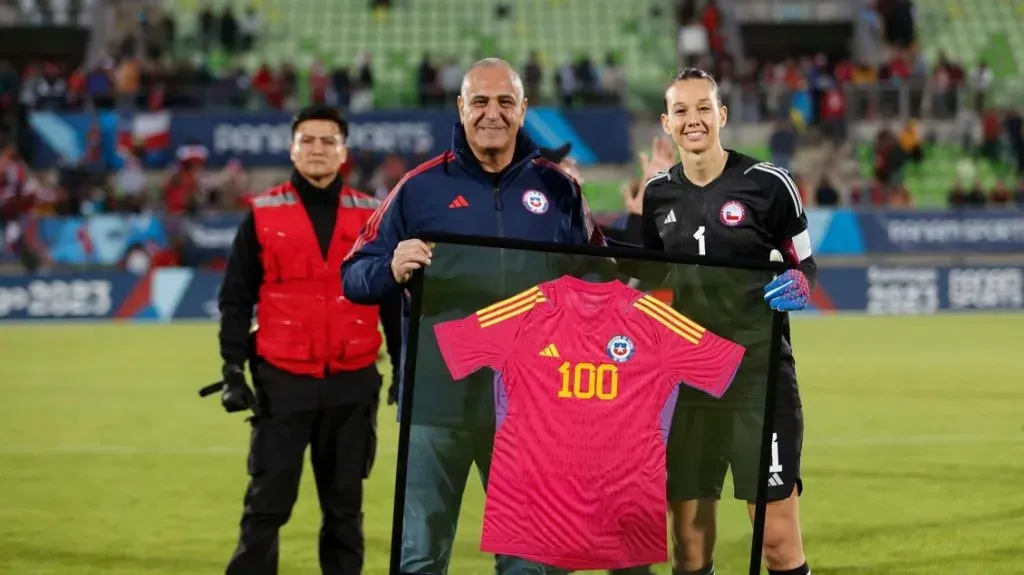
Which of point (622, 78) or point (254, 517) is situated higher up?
point (622, 78)

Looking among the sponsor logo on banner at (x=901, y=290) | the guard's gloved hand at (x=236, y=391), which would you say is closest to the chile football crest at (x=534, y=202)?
the guard's gloved hand at (x=236, y=391)

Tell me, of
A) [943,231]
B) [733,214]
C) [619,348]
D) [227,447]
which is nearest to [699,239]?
[733,214]

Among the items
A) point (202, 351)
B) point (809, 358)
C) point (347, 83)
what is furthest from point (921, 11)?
point (202, 351)

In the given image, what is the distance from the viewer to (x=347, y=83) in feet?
98.0

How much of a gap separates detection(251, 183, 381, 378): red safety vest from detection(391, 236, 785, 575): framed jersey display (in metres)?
1.46

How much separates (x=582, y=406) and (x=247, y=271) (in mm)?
2083

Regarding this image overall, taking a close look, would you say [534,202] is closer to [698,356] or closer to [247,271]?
[698,356]

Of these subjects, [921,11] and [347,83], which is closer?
[347,83]

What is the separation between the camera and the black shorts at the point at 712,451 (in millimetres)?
5133

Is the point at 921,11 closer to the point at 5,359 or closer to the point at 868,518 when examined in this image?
the point at 5,359

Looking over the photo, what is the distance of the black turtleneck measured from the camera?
21.6 ft

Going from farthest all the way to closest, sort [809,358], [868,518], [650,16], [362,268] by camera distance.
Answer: [650,16]
[809,358]
[868,518]
[362,268]

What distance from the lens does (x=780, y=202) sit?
566 cm

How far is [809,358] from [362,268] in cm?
1319
